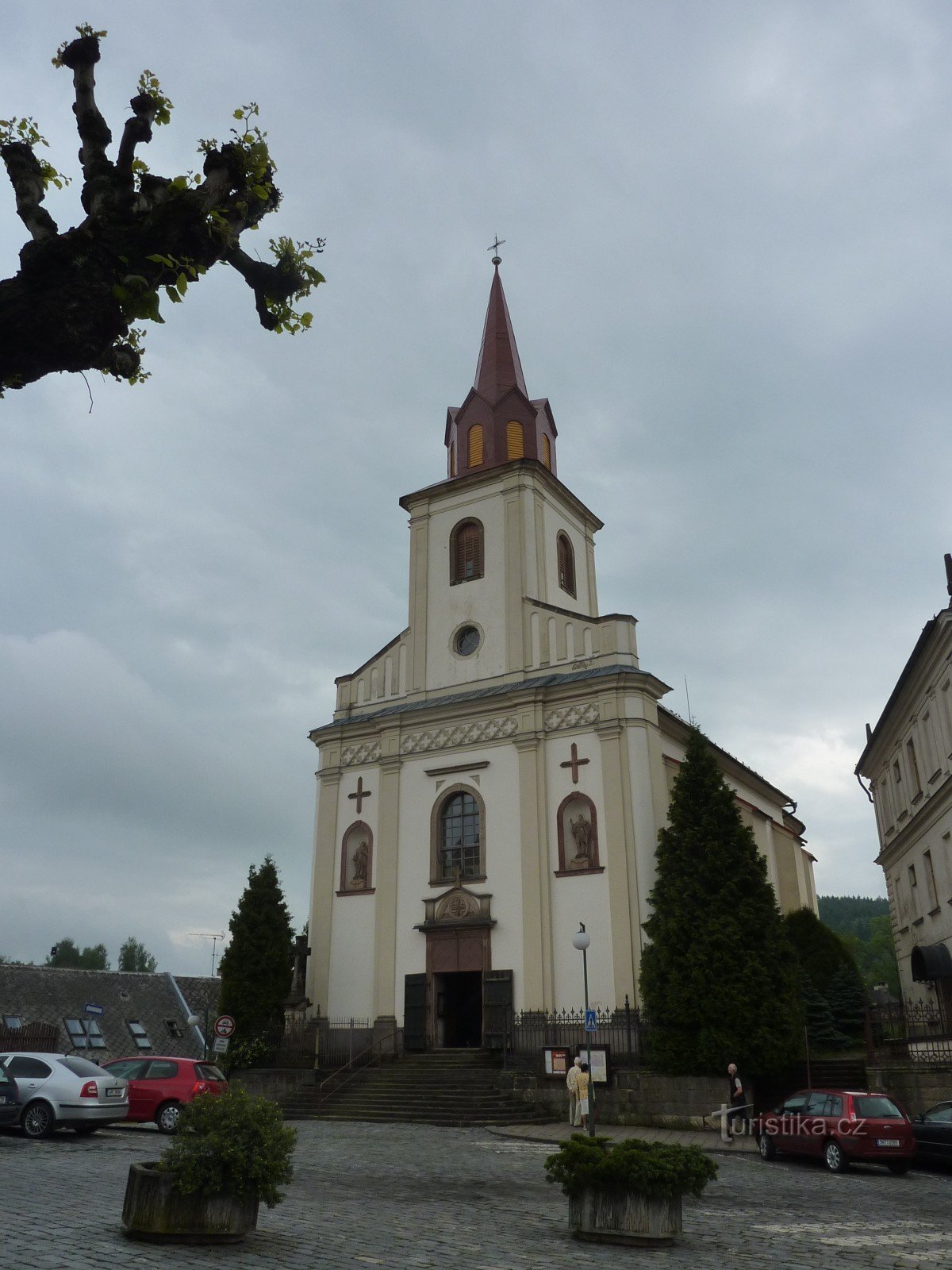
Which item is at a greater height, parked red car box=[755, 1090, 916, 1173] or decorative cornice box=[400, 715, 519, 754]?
decorative cornice box=[400, 715, 519, 754]

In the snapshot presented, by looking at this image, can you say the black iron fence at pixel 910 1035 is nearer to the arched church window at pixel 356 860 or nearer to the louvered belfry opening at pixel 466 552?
the arched church window at pixel 356 860

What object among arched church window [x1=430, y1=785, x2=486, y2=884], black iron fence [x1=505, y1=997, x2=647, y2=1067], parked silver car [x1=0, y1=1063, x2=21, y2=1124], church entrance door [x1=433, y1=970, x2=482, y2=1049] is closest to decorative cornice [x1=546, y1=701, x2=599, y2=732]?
arched church window [x1=430, y1=785, x2=486, y2=884]

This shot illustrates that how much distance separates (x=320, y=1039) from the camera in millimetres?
28109

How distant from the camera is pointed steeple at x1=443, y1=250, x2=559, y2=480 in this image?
1390 inches

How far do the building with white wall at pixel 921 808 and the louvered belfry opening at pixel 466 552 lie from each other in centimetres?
1309

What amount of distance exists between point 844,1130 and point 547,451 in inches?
997

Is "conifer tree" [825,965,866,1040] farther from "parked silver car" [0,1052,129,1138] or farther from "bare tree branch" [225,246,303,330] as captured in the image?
"bare tree branch" [225,246,303,330]

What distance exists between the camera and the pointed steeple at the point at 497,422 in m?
35.3

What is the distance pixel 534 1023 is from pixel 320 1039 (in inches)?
257

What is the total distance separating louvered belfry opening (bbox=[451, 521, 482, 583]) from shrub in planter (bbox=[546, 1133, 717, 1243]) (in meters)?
24.5

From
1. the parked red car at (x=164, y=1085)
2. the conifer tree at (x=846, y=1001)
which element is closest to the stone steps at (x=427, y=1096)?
the parked red car at (x=164, y=1085)

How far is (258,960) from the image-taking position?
92.5ft

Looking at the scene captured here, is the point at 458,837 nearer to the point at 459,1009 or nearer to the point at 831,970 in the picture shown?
the point at 459,1009

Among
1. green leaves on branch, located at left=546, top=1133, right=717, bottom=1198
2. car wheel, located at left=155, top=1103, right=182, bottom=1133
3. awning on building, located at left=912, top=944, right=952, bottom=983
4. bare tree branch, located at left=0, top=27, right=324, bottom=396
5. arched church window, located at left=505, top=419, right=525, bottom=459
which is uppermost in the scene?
arched church window, located at left=505, top=419, right=525, bottom=459
